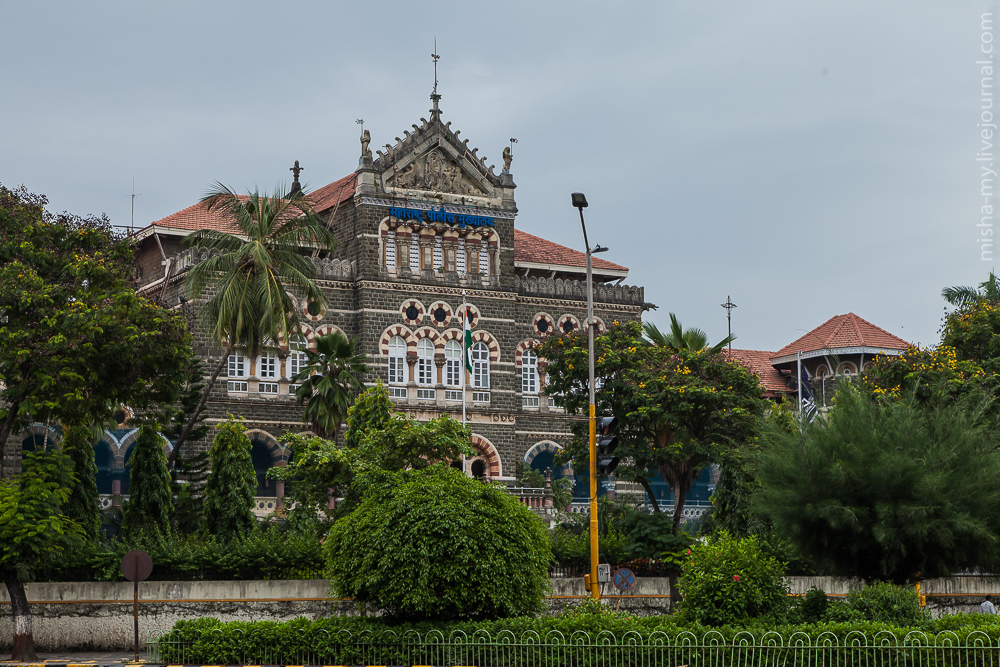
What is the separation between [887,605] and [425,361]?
32.2 m

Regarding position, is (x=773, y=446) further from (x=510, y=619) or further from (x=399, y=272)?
(x=399, y=272)

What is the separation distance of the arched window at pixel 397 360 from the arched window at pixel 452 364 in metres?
1.76

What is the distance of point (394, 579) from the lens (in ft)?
71.8

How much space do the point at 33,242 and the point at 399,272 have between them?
2242cm

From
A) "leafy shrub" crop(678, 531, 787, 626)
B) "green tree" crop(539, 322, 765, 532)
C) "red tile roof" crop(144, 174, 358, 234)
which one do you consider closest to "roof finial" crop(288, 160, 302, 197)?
"red tile roof" crop(144, 174, 358, 234)

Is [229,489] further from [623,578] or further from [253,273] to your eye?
[623,578]

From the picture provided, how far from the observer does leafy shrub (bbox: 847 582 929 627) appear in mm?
20547

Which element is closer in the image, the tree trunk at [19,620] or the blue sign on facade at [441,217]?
the tree trunk at [19,620]

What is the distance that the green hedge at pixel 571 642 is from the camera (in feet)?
60.9

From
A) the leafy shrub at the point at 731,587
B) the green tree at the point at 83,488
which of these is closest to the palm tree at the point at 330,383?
the green tree at the point at 83,488

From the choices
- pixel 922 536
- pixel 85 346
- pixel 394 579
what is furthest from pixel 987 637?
pixel 85 346

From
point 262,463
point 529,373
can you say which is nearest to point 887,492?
point 529,373

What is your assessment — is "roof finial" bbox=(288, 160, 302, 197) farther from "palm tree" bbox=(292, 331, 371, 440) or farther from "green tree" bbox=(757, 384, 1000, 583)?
"green tree" bbox=(757, 384, 1000, 583)

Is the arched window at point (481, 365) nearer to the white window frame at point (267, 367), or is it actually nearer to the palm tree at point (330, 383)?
the white window frame at point (267, 367)
